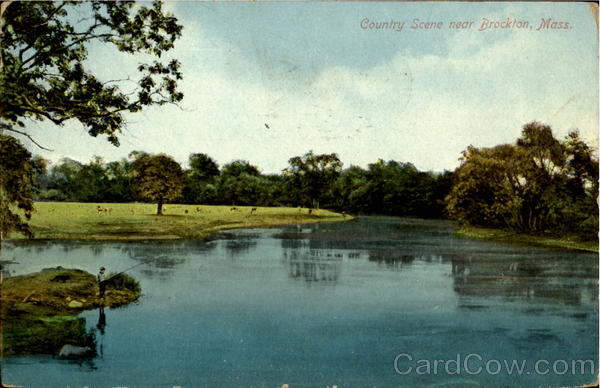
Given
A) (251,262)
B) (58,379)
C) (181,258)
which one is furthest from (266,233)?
(58,379)

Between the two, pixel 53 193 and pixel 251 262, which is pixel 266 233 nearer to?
pixel 251 262

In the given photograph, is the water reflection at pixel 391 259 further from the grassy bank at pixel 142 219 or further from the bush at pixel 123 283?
the bush at pixel 123 283

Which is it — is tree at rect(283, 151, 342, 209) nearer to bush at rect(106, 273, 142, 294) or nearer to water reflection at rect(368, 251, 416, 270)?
water reflection at rect(368, 251, 416, 270)

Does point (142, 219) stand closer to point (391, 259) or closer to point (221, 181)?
point (221, 181)

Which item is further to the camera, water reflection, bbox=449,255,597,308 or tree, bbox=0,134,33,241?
water reflection, bbox=449,255,597,308

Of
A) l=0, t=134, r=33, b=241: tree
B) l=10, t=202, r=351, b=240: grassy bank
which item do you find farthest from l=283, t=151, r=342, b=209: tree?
l=0, t=134, r=33, b=241: tree
